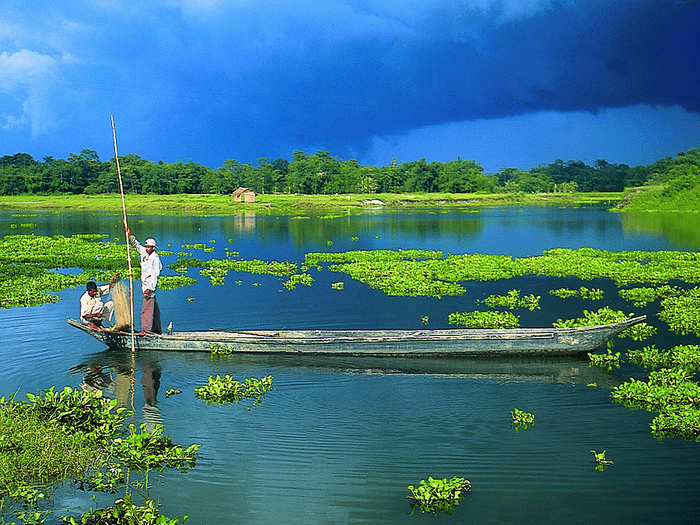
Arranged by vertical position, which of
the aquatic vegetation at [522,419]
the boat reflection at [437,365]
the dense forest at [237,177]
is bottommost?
the aquatic vegetation at [522,419]

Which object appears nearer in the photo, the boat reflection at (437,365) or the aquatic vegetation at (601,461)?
the aquatic vegetation at (601,461)

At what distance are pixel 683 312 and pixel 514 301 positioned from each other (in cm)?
608

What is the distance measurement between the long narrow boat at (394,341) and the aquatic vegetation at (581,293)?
9.31m

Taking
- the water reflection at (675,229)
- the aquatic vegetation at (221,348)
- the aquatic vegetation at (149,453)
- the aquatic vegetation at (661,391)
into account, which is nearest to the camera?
the aquatic vegetation at (149,453)

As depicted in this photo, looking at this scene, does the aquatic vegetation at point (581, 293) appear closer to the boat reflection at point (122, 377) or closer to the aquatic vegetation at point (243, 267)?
the aquatic vegetation at point (243, 267)

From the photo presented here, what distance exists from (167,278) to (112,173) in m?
119

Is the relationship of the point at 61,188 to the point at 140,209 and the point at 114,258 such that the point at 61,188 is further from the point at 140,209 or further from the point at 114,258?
the point at 114,258

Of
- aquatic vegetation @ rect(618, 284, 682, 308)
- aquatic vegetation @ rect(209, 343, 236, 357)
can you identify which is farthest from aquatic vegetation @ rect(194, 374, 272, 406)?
aquatic vegetation @ rect(618, 284, 682, 308)

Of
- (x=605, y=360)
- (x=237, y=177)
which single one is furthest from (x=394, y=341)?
(x=237, y=177)

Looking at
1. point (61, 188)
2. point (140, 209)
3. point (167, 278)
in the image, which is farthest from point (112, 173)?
point (167, 278)

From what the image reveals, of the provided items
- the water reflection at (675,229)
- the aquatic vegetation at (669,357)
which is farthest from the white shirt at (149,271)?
the water reflection at (675,229)

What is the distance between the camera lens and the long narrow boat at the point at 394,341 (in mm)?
16562

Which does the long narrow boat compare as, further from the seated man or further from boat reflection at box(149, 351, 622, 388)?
the seated man

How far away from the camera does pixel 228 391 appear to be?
14555 millimetres
